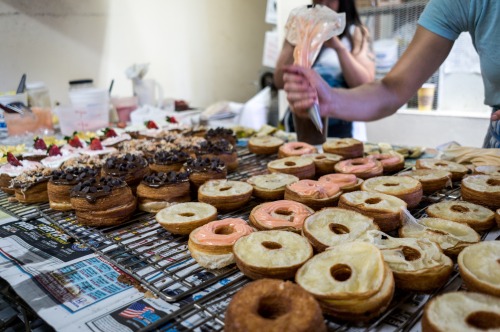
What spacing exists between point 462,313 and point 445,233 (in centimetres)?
65

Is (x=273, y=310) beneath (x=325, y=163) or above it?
beneath

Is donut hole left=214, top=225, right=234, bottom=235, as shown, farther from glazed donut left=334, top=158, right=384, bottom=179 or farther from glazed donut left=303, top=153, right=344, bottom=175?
glazed donut left=303, top=153, right=344, bottom=175

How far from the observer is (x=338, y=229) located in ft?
6.72

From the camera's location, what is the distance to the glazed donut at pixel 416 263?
1611 mm

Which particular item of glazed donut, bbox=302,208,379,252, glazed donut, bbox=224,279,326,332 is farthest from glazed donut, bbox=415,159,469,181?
glazed donut, bbox=224,279,326,332

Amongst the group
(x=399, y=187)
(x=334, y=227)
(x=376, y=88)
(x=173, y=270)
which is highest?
(x=376, y=88)

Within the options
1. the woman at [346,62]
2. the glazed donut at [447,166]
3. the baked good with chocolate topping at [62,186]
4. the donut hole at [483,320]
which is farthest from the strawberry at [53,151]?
the donut hole at [483,320]

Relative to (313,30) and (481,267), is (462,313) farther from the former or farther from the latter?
(313,30)

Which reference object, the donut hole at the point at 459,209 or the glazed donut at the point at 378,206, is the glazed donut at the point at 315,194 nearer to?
the glazed donut at the point at 378,206

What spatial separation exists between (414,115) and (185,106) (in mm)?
3669

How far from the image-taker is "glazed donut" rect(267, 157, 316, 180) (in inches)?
122

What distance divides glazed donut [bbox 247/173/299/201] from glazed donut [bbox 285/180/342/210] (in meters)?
0.10

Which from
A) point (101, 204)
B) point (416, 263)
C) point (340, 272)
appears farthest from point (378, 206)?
point (101, 204)

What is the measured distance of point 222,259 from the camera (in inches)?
75.9
